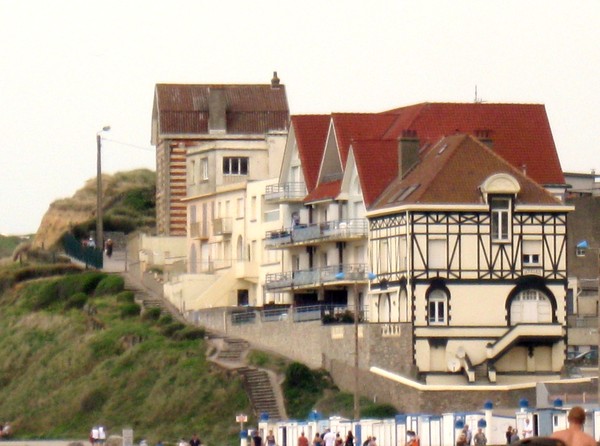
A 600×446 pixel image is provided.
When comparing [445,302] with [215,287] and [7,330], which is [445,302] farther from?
[7,330]

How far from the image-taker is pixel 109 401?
213ft

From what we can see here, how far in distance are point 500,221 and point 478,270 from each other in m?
1.73

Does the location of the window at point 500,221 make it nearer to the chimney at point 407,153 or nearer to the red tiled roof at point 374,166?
the chimney at point 407,153

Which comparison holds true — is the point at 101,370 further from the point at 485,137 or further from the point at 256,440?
the point at 256,440

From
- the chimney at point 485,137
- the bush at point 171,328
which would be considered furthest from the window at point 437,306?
the bush at point 171,328

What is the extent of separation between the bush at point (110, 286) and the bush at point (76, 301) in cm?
62

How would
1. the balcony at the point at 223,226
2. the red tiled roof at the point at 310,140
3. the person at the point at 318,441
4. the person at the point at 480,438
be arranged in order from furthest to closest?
the balcony at the point at 223,226
the red tiled roof at the point at 310,140
the person at the point at 318,441
the person at the point at 480,438

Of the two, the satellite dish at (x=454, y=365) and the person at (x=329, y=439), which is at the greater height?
the satellite dish at (x=454, y=365)

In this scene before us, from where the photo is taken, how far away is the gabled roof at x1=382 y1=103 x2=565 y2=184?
218ft

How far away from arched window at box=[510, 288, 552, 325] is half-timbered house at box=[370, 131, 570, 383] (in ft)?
0.10

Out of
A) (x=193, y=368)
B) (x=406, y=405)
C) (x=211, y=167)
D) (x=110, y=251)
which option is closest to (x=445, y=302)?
(x=406, y=405)

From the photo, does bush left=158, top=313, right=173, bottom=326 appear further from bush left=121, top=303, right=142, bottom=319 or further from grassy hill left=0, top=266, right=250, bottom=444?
bush left=121, top=303, right=142, bottom=319

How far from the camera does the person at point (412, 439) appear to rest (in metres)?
44.1

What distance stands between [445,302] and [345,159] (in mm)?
8936
